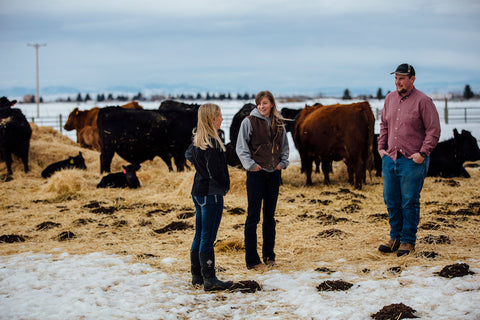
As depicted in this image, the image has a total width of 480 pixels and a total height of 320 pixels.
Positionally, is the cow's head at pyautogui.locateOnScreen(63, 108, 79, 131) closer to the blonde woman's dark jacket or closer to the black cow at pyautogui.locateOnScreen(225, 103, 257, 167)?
the black cow at pyautogui.locateOnScreen(225, 103, 257, 167)

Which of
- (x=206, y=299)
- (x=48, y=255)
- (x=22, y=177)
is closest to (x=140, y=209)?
(x=48, y=255)

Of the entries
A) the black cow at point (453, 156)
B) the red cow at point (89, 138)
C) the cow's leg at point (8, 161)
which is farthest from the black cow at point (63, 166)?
the black cow at point (453, 156)

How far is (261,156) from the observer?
4.86 metres

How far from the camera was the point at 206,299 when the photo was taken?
4.14 metres

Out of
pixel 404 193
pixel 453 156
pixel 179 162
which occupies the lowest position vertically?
pixel 179 162

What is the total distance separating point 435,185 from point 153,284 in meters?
7.66

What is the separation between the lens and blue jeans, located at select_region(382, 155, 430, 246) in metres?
5.04

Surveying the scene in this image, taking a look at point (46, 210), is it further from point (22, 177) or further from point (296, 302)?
point (296, 302)

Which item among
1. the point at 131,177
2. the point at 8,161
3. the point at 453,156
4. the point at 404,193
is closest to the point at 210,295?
the point at 404,193

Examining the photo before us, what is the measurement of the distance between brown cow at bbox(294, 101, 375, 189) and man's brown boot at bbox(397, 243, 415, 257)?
4.80 meters

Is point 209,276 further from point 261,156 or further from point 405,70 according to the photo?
point 405,70

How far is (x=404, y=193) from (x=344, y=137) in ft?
16.5

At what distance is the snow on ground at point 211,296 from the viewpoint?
3.70 m

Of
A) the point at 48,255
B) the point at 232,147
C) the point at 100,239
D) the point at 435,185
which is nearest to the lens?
the point at 48,255
